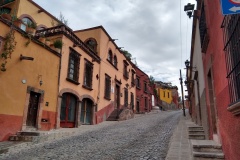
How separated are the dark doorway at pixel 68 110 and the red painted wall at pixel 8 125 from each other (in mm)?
3795

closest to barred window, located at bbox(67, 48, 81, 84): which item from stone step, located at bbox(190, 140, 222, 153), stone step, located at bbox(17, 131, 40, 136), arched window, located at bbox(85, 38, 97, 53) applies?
arched window, located at bbox(85, 38, 97, 53)

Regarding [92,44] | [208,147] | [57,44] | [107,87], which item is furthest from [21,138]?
[92,44]

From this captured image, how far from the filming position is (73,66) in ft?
48.2

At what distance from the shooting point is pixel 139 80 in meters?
31.4

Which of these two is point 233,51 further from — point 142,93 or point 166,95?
point 166,95

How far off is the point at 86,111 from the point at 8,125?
7.46m

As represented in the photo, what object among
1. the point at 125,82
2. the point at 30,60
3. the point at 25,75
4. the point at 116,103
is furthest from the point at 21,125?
the point at 125,82

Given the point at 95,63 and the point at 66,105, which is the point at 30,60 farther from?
the point at 95,63

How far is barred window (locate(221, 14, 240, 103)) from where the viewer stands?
10.2 feet

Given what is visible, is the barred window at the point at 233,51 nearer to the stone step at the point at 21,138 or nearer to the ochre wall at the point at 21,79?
the stone step at the point at 21,138

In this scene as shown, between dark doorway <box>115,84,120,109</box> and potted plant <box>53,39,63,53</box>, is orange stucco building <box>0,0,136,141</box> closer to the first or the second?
dark doorway <box>115,84,120,109</box>

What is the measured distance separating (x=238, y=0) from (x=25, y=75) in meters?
9.87

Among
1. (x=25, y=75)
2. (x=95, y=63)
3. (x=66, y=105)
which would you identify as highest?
(x=95, y=63)

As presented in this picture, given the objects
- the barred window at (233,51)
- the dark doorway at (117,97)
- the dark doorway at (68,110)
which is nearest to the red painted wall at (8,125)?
the dark doorway at (68,110)
